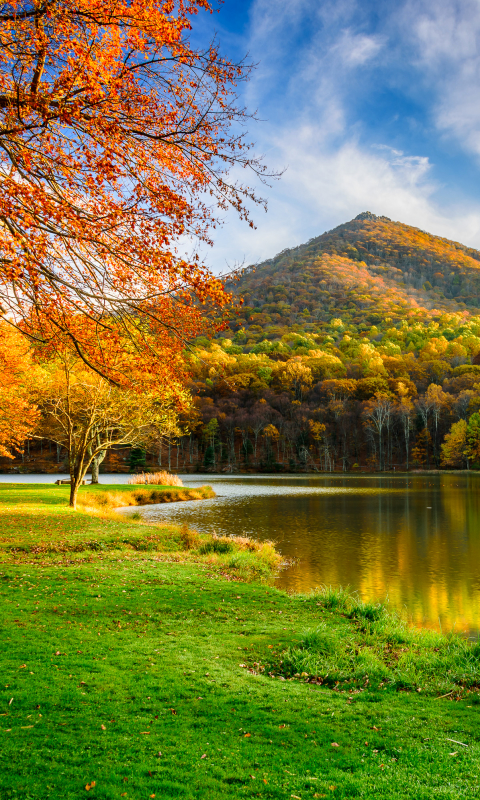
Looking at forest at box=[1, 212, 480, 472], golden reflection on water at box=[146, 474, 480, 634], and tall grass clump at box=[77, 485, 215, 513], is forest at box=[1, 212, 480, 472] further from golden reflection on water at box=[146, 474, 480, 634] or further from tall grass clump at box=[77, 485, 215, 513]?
golden reflection on water at box=[146, 474, 480, 634]

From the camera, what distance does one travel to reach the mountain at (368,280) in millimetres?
136125

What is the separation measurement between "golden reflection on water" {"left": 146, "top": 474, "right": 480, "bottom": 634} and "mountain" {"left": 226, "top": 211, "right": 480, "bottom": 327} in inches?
3499

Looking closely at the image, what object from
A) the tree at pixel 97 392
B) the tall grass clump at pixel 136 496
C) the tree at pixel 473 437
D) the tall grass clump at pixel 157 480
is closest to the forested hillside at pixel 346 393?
the tree at pixel 473 437

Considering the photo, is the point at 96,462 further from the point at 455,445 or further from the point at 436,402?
the point at 436,402

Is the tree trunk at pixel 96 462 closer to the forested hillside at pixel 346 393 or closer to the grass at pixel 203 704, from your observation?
the forested hillside at pixel 346 393

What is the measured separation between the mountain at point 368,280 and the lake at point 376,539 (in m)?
89.2

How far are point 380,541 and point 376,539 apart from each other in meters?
0.44

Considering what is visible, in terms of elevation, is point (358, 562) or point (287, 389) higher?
point (287, 389)

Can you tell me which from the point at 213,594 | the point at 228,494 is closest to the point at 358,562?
the point at 213,594

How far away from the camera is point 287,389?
93.8 m

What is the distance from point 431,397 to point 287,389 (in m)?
25.7

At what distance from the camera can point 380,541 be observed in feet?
67.2

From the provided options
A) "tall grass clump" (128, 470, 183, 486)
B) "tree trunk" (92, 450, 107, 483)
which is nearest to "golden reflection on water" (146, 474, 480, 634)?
"tall grass clump" (128, 470, 183, 486)

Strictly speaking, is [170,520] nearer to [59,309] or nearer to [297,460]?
[59,309]
